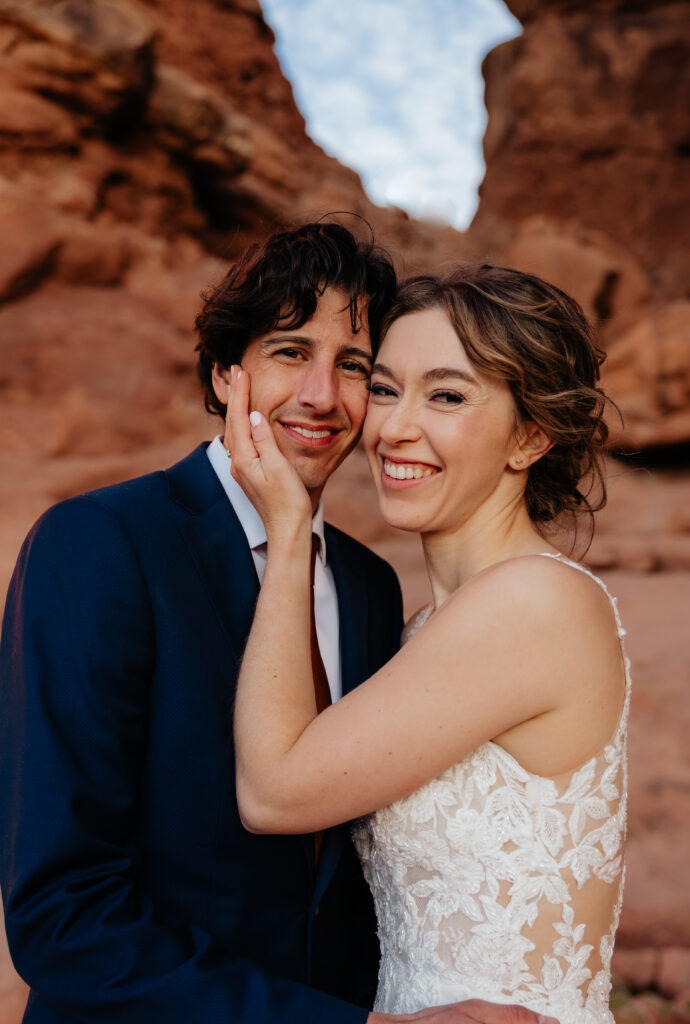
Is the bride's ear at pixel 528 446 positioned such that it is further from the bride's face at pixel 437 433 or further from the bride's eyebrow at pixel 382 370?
the bride's eyebrow at pixel 382 370

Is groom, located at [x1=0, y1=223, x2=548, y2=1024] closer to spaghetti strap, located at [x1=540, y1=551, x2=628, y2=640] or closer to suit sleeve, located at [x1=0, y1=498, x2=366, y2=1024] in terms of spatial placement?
suit sleeve, located at [x1=0, y1=498, x2=366, y2=1024]

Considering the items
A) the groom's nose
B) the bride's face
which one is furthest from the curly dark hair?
the bride's face

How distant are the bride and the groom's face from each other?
112 mm

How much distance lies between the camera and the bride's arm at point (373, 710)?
1.74m

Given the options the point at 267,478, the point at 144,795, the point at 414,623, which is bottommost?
the point at 414,623

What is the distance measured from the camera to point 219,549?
81.7 inches

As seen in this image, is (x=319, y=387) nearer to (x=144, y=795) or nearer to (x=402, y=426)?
(x=402, y=426)

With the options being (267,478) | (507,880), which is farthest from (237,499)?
(507,880)

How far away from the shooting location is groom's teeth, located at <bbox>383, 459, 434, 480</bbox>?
2.24 meters

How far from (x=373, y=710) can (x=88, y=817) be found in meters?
0.63

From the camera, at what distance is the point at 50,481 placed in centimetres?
733

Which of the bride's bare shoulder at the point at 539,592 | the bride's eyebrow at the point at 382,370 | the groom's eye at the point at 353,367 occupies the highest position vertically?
the bride's eyebrow at the point at 382,370

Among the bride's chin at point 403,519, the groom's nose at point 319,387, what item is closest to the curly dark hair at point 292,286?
the groom's nose at point 319,387

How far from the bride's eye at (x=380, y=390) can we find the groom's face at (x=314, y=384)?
0.11 meters
